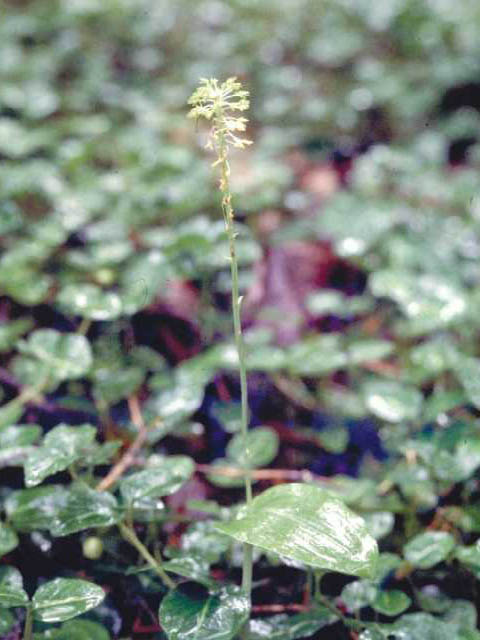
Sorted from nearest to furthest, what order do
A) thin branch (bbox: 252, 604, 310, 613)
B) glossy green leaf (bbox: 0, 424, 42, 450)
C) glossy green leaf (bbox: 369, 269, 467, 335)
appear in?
thin branch (bbox: 252, 604, 310, 613)
glossy green leaf (bbox: 0, 424, 42, 450)
glossy green leaf (bbox: 369, 269, 467, 335)

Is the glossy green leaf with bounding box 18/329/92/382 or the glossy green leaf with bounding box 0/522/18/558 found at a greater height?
the glossy green leaf with bounding box 18/329/92/382

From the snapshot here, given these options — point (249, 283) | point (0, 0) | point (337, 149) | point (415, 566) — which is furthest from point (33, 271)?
point (0, 0)

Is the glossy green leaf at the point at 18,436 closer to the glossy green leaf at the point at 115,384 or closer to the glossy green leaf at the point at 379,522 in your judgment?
the glossy green leaf at the point at 115,384

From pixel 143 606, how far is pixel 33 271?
117cm

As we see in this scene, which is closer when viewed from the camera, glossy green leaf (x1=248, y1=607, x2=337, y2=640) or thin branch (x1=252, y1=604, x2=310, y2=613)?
glossy green leaf (x1=248, y1=607, x2=337, y2=640)

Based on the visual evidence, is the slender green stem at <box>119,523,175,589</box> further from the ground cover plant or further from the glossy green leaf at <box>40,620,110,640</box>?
the glossy green leaf at <box>40,620,110,640</box>

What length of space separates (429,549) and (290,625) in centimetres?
32

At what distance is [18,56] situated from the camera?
332cm

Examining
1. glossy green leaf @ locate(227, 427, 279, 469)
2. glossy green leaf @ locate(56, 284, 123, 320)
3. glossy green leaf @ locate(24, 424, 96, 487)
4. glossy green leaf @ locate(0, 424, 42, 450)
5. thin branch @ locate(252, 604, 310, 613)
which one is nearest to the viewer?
glossy green leaf @ locate(24, 424, 96, 487)

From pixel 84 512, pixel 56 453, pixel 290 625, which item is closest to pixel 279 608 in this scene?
pixel 290 625

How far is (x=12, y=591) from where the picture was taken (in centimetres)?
106

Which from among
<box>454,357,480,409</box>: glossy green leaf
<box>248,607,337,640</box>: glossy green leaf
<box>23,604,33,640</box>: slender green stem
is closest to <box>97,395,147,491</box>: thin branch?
<box>23,604,33,640</box>: slender green stem

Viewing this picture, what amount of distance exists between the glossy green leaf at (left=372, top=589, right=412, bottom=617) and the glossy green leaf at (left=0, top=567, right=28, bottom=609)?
63 centimetres

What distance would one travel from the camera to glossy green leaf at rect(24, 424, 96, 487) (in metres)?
1.13
